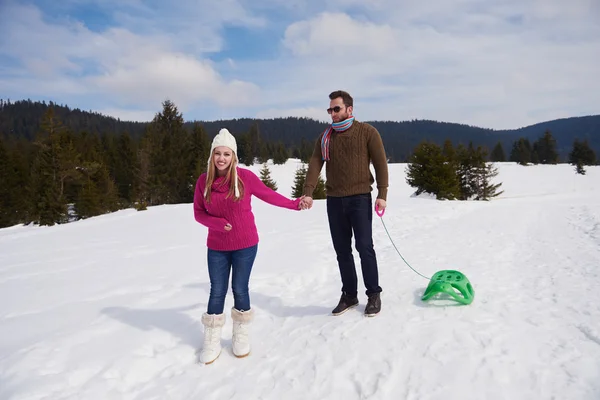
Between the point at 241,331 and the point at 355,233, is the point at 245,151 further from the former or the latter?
the point at 241,331

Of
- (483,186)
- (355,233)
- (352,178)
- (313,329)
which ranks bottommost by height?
(483,186)

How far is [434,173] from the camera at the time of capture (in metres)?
28.2

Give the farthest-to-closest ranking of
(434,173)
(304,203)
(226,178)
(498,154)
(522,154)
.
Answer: (498,154), (522,154), (434,173), (304,203), (226,178)

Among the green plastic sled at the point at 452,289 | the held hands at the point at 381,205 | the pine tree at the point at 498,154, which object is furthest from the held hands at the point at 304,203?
the pine tree at the point at 498,154

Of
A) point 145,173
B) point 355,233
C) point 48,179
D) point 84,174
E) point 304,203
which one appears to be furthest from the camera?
point 84,174

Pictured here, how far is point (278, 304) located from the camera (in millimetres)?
4980

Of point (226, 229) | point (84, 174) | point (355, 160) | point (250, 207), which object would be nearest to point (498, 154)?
point (84, 174)

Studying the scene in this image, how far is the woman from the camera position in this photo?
132 inches

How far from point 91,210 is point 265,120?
549 ft

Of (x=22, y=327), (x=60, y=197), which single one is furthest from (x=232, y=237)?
(x=60, y=197)

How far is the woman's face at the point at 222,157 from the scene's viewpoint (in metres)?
3.31

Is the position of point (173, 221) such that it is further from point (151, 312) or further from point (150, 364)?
point (150, 364)

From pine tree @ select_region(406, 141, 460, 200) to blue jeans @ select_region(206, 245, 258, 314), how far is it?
26.5 meters

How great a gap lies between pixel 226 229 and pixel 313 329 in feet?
5.35
